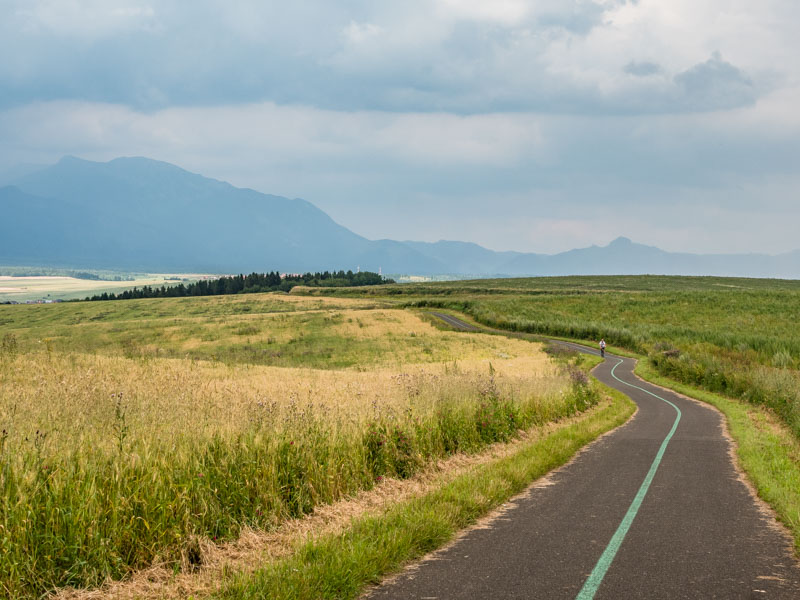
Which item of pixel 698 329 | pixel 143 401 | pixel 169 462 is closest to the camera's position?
pixel 169 462

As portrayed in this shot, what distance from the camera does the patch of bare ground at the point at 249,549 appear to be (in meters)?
5.62

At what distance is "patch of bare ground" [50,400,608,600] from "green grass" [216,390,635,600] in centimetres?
32

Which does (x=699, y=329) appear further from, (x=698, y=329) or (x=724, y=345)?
(x=724, y=345)

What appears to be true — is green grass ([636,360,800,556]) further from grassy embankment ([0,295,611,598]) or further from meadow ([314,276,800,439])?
grassy embankment ([0,295,611,598])

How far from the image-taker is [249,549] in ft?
22.5

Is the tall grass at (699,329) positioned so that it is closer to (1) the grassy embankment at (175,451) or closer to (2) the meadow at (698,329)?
(2) the meadow at (698,329)

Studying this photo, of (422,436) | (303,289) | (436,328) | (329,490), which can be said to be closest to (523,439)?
(422,436)

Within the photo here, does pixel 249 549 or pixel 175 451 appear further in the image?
pixel 175 451

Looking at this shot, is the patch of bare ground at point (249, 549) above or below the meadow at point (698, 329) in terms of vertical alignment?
above

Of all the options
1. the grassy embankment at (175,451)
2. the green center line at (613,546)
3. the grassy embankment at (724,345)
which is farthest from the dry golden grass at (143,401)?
the grassy embankment at (724,345)

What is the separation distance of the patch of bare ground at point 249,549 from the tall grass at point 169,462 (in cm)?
16

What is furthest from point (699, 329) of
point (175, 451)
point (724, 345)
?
point (175, 451)

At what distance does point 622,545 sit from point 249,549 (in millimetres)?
4476

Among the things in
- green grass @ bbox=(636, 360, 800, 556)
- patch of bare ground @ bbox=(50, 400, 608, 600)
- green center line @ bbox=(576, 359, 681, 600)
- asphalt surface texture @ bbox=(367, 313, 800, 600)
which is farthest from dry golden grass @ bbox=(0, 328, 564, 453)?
green grass @ bbox=(636, 360, 800, 556)
